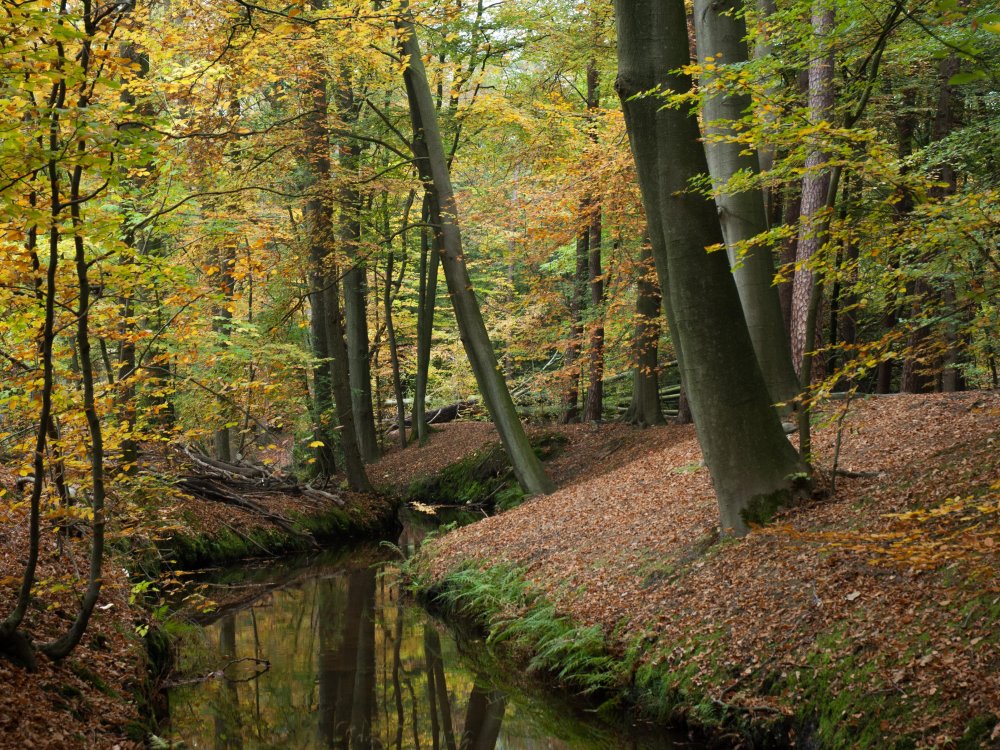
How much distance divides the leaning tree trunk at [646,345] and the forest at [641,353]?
148 mm

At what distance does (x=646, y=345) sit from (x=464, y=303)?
3509 mm

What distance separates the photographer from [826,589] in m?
5.49

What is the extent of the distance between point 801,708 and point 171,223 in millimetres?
5674

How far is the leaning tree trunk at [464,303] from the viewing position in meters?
13.3

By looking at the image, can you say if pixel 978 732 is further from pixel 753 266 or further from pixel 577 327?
pixel 577 327

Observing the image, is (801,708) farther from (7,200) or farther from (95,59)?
(95,59)

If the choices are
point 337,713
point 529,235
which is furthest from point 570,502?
point 529,235

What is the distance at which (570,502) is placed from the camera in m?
11.2

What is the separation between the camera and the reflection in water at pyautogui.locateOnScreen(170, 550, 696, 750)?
20.2ft

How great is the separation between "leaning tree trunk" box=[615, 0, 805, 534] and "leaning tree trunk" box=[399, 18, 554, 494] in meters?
6.68

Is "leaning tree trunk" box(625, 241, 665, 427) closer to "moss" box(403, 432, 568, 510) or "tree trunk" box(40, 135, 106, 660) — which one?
"moss" box(403, 432, 568, 510)

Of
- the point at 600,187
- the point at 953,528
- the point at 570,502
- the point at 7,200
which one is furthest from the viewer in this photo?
the point at 600,187

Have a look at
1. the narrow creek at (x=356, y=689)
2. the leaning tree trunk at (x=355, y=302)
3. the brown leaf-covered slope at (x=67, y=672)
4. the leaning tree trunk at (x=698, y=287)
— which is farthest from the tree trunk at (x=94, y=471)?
the leaning tree trunk at (x=355, y=302)

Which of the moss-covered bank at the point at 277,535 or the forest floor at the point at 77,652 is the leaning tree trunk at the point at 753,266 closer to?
the forest floor at the point at 77,652
